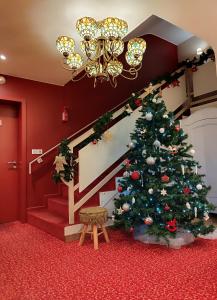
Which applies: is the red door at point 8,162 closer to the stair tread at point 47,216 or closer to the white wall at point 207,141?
the stair tread at point 47,216

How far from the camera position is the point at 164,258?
260 centimetres

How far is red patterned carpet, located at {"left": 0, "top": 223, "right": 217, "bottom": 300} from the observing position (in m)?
1.91

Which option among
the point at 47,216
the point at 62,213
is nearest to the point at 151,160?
the point at 62,213

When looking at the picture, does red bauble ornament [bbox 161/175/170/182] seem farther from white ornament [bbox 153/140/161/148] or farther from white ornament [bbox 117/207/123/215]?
white ornament [bbox 117/207/123/215]

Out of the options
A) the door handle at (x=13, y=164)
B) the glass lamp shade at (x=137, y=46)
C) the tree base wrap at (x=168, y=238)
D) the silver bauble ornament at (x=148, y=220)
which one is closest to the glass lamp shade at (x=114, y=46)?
the glass lamp shade at (x=137, y=46)

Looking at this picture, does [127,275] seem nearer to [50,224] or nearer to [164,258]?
[164,258]

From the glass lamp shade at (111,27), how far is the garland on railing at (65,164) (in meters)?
1.56

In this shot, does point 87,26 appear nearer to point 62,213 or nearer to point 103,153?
point 103,153

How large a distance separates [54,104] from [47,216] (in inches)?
88.0

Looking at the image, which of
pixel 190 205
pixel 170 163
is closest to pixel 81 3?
pixel 170 163

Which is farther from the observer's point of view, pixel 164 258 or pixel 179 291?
pixel 164 258

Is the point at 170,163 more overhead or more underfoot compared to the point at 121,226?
more overhead

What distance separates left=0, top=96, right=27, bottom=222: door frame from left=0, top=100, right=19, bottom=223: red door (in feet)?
0.30

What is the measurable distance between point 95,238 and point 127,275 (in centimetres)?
85
